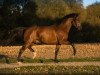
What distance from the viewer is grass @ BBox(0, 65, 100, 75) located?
1883cm

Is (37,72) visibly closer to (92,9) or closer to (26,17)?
(26,17)

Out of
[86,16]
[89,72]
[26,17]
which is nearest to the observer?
[89,72]

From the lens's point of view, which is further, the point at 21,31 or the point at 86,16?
the point at 86,16

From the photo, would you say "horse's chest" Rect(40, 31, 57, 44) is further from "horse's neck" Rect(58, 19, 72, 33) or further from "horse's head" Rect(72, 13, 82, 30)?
"horse's head" Rect(72, 13, 82, 30)

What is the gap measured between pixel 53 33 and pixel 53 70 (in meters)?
4.23

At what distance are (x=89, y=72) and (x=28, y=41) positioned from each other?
5840mm

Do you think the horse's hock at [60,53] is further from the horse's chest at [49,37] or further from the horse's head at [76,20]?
the horse's head at [76,20]

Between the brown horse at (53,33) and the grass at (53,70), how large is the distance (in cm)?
271

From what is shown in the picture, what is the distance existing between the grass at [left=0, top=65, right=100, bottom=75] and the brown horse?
2713 mm

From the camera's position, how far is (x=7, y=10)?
51719 mm

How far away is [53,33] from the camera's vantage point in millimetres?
23438

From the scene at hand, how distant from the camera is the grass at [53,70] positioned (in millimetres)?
18828

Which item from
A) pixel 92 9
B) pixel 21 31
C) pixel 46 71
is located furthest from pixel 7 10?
pixel 46 71

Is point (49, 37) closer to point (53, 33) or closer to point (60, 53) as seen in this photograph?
point (53, 33)
